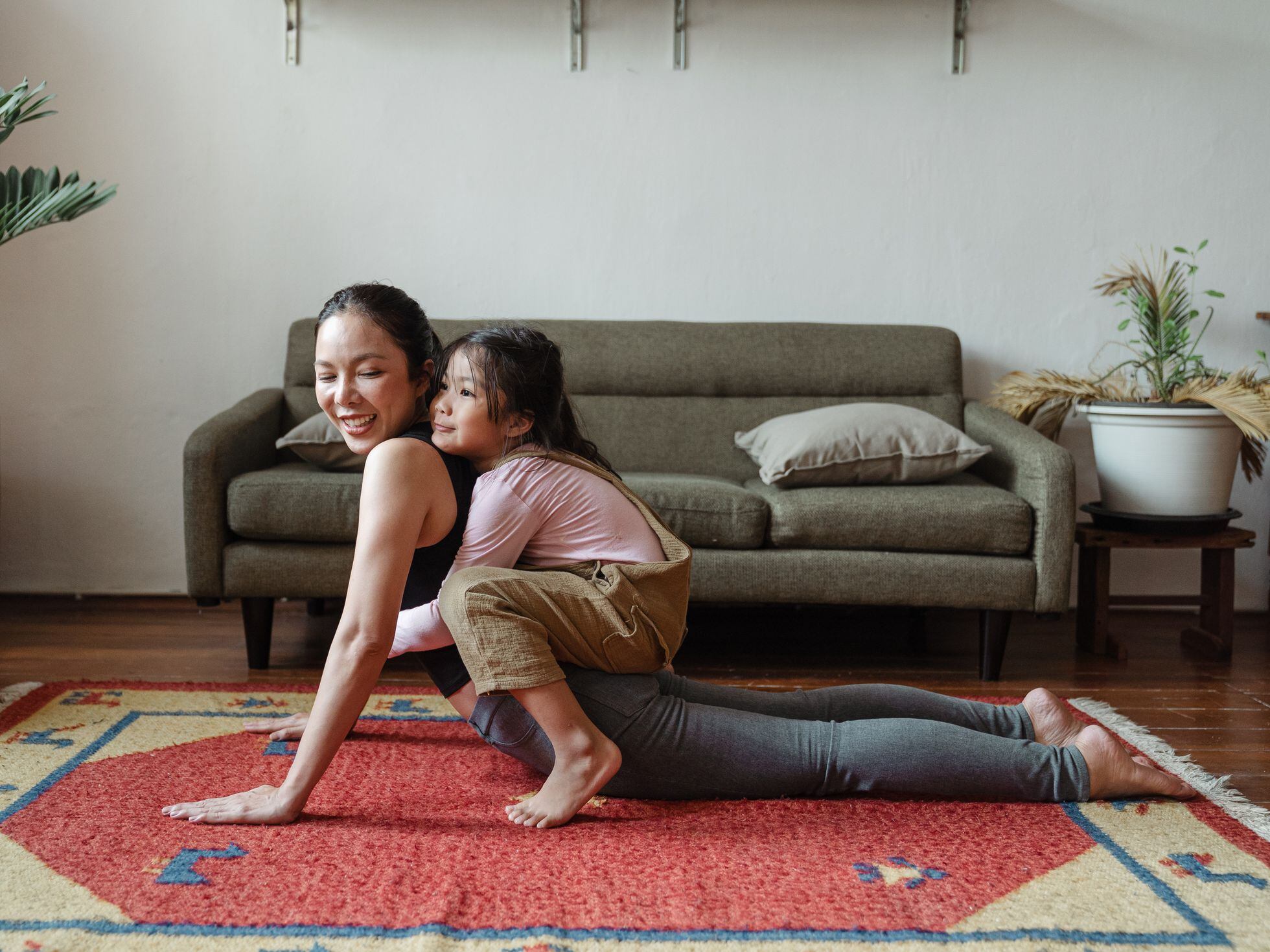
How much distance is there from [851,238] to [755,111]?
472 mm

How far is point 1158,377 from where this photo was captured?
280 centimetres

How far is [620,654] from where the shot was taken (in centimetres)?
156

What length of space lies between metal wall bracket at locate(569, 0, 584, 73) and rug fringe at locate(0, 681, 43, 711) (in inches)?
85.0

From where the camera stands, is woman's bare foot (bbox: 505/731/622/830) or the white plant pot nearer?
woman's bare foot (bbox: 505/731/622/830)

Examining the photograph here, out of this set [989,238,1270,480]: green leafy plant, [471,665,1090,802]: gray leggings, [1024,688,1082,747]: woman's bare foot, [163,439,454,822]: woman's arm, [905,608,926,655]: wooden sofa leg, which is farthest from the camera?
[905,608,926,655]: wooden sofa leg

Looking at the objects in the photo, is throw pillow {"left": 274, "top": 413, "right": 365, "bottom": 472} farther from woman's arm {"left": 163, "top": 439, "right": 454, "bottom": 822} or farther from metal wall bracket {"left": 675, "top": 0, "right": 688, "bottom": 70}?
metal wall bracket {"left": 675, "top": 0, "right": 688, "bottom": 70}

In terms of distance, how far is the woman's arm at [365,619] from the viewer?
1.45 m

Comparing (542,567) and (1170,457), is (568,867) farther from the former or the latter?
(1170,457)

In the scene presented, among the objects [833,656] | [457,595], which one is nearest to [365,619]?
[457,595]

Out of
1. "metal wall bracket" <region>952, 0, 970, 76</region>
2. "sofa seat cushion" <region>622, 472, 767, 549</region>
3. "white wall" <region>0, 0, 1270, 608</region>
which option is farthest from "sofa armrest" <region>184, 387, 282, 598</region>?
"metal wall bracket" <region>952, 0, 970, 76</region>

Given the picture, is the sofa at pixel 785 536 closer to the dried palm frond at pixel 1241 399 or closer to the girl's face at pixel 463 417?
the dried palm frond at pixel 1241 399

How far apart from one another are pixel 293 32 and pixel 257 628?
177 centimetres

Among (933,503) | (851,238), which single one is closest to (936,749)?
(933,503)

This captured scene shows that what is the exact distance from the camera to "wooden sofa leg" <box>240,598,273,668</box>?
246cm
